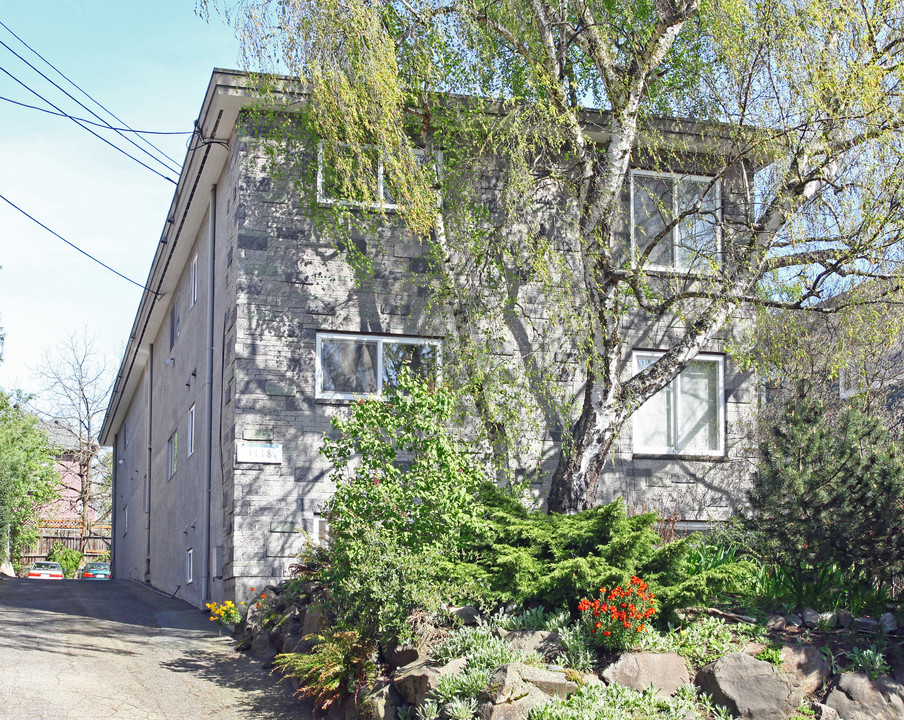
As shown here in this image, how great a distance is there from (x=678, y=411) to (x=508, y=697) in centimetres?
750

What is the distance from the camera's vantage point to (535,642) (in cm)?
739

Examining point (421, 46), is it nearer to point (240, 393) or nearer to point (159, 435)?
point (240, 393)

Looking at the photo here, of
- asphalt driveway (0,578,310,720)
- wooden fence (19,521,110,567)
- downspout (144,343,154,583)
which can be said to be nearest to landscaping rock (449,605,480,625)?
asphalt driveway (0,578,310,720)

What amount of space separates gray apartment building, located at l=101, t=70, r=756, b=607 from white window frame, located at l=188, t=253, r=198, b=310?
76cm

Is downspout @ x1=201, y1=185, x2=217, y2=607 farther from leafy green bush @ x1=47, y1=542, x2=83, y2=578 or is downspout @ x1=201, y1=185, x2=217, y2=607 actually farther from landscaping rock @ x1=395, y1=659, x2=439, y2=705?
leafy green bush @ x1=47, y1=542, x2=83, y2=578

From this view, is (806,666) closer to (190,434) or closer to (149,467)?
(190,434)

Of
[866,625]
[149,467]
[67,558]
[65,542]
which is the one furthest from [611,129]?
[65,542]

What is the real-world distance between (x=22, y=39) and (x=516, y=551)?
1042 cm

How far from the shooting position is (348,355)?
39.9 feet

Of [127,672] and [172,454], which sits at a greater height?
[172,454]

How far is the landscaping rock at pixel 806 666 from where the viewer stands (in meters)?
7.11

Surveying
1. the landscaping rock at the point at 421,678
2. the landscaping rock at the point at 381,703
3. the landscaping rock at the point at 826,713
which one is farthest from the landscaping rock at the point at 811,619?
the landscaping rock at the point at 381,703

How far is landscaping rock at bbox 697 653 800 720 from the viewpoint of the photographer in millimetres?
6734

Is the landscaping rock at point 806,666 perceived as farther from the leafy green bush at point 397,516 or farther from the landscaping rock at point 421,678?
the leafy green bush at point 397,516
